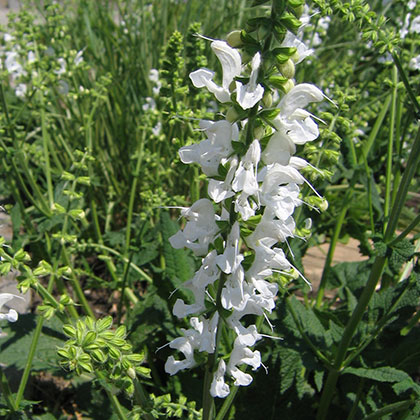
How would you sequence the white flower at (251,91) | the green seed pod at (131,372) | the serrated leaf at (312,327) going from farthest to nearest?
1. the serrated leaf at (312,327)
2. the green seed pod at (131,372)
3. the white flower at (251,91)

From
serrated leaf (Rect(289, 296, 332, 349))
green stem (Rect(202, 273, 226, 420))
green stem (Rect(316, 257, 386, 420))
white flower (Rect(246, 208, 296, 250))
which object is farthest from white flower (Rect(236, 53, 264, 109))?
serrated leaf (Rect(289, 296, 332, 349))

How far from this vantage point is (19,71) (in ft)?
8.55

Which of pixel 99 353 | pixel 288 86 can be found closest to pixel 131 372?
pixel 99 353

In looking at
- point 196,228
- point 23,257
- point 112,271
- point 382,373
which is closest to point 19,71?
point 112,271

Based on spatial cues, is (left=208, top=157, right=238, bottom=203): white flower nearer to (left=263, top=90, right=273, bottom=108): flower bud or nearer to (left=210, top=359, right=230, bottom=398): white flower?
(left=263, top=90, right=273, bottom=108): flower bud

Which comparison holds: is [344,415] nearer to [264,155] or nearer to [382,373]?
[382,373]

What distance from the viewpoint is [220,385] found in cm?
122

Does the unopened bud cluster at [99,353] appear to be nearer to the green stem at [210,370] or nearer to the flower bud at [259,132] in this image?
the green stem at [210,370]

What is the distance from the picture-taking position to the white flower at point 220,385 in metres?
1.21

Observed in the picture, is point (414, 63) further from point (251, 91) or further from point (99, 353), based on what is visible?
point (99, 353)

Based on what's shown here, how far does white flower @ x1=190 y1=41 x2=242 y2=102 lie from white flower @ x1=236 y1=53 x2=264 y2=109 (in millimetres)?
66

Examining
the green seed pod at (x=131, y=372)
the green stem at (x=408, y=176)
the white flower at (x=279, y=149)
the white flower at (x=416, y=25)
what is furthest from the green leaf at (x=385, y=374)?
the white flower at (x=416, y=25)

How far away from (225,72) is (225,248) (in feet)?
1.14

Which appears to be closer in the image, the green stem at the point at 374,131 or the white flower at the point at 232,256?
the white flower at the point at 232,256
